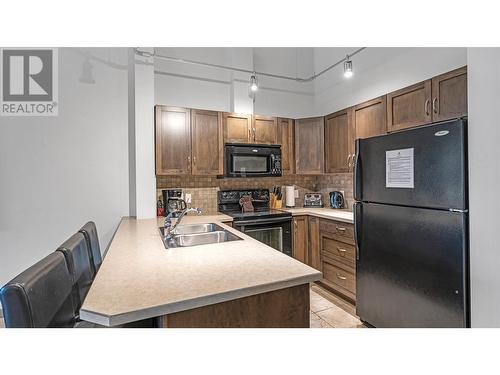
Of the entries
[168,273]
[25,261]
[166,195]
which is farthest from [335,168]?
[25,261]

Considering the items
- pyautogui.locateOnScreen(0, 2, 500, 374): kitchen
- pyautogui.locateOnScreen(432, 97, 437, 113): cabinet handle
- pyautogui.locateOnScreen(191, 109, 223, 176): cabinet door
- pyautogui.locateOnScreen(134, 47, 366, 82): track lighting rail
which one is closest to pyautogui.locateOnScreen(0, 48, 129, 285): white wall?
pyautogui.locateOnScreen(0, 2, 500, 374): kitchen

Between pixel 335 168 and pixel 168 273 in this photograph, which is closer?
pixel 168 273

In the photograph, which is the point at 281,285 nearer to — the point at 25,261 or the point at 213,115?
the point at 213,115

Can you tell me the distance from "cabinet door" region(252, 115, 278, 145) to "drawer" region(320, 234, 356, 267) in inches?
53.6

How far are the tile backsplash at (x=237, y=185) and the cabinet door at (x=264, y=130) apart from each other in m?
0.59

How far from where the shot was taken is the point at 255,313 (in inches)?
46.5

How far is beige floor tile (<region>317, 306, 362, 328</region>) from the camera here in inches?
95.2

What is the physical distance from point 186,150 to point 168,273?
1973 millimetres

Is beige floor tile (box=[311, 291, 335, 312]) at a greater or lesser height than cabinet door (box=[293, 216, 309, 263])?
lesser

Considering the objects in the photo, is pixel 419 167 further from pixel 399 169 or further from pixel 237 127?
pixel 237 127

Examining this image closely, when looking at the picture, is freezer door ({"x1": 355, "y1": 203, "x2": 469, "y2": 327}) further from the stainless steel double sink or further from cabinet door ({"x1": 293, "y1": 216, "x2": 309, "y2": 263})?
the stainless steel double sink

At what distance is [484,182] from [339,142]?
183 cm

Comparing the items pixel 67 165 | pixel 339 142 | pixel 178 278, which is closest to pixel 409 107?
pixel 339 142
